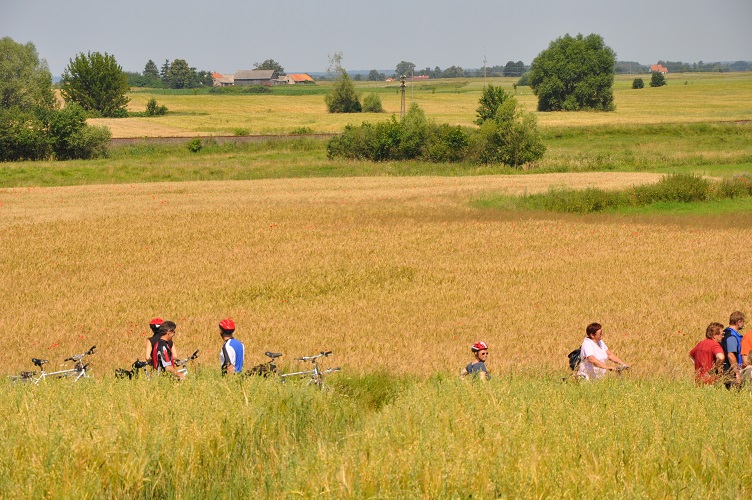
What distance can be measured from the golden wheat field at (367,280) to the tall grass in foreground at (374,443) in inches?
190

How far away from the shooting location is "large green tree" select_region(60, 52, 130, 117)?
4535 inches

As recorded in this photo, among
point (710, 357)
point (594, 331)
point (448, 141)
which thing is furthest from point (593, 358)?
point (448, 141)

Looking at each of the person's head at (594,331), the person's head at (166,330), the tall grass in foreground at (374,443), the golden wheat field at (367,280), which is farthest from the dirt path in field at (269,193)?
the tall grass in foreground at (374,443)

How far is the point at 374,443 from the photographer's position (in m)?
7.72

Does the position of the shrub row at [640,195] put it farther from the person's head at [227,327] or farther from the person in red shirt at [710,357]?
the person's head at [227,327]

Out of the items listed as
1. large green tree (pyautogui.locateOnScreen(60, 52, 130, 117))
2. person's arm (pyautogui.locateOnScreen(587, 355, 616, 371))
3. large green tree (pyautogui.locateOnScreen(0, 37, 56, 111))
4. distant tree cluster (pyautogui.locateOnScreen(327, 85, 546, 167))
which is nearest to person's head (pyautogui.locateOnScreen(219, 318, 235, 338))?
person's arm (pyautogui.locateOnScreen(587, 355, 616, 371))

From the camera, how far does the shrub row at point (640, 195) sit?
1524 inches

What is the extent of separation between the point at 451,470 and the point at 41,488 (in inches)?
135

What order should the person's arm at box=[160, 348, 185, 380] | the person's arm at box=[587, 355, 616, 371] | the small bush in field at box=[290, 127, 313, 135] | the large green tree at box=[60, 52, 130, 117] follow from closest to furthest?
the person's arm at box=[160, 348, 185, 380] → the person's arm at box=[587, 355, 616, 371] → the small bush in field at box=[290, 127, 313, 135] → the large green tree at box=[60, 52, 130, 117]

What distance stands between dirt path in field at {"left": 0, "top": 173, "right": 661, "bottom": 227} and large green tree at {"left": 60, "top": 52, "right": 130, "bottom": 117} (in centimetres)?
7138

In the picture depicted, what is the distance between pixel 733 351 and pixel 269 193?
113ft

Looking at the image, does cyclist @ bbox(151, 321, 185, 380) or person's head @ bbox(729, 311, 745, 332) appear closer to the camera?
cyclist @ bbox(151, 321, 185, 380)

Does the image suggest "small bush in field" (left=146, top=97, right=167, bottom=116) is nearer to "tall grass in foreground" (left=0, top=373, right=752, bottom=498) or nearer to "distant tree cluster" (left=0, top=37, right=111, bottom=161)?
"distant tree cluster" (left=0, top=37, right=111, bottom=161)

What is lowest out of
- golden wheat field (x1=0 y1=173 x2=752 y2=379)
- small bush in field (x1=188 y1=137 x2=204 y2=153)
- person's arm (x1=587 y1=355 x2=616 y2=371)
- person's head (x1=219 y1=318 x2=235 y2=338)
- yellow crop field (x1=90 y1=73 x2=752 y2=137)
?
golden wheat field (x1=0 y1=173 x2=752 y2=379)
